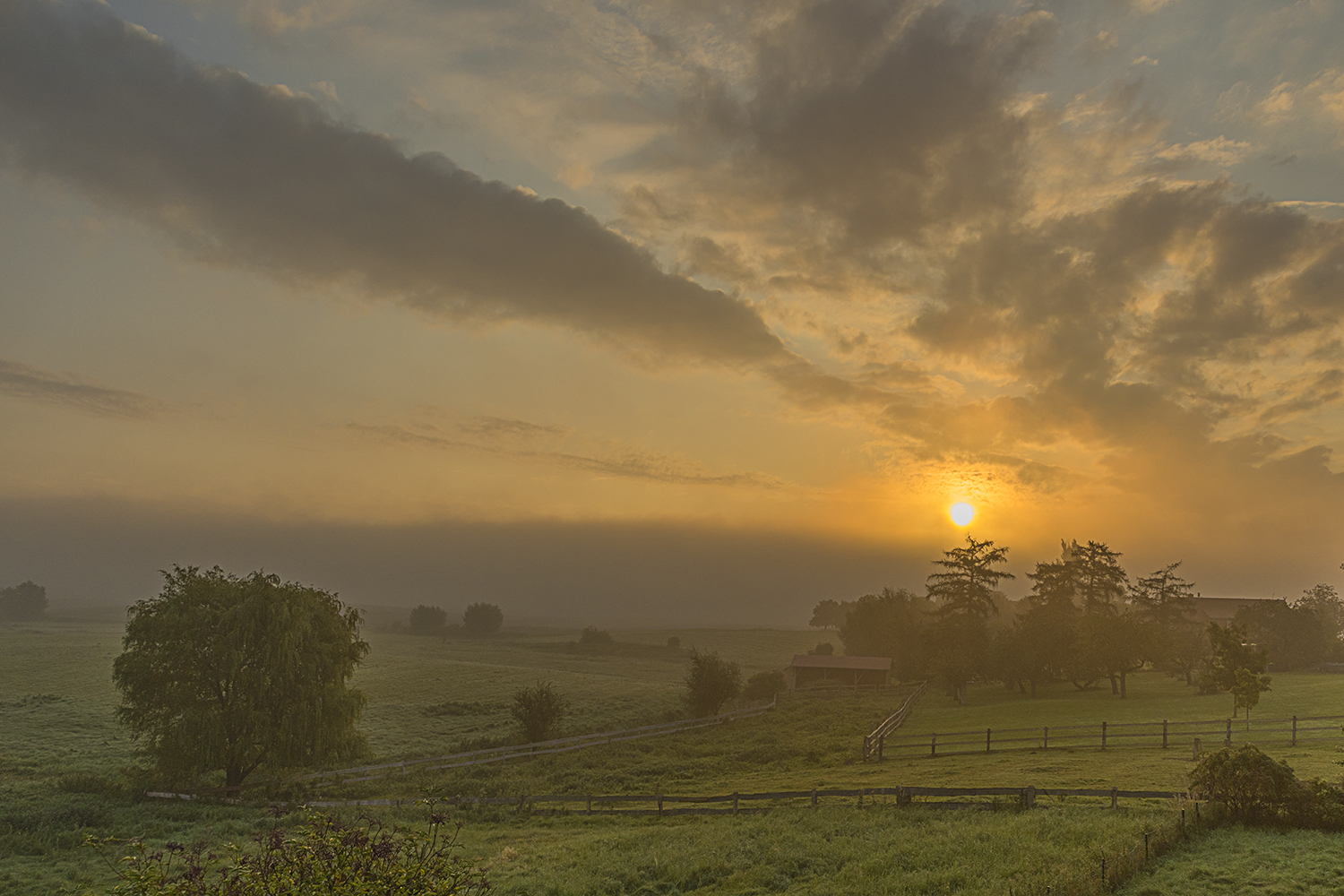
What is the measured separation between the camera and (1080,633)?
194 feet

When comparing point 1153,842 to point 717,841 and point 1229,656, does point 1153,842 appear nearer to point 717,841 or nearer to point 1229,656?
point 717,841

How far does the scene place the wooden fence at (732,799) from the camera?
899 inches

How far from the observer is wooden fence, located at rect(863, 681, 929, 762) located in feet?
123

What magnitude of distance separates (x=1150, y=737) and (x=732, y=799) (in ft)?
73.9

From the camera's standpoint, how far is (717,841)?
22000mm

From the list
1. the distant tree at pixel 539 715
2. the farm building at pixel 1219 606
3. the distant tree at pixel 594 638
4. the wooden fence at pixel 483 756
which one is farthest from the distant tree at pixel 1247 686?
the distant tree at pixel 594 638

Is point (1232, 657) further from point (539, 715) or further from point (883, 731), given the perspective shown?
point (539, 715)

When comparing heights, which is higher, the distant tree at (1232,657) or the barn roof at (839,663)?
the distant tree at (1232,657)

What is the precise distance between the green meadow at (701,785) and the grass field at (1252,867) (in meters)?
0.99

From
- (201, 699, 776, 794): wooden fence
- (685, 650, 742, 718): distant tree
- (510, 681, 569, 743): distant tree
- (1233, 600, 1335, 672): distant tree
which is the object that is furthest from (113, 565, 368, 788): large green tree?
(1233, 600, 1335, 672): distant tree

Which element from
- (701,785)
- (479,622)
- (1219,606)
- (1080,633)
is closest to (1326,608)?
(1219,606)

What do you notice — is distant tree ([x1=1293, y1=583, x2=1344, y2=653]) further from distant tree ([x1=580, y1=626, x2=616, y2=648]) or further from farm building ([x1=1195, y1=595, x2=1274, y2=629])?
distant tree ([x1=580, y1=626, x2=616, y2=648])

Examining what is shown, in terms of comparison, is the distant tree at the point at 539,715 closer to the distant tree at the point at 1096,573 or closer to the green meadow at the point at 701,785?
the green meadow at the point at 701,785

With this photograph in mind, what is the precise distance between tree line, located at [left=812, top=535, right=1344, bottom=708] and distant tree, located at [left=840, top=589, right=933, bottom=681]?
0.83 ft
